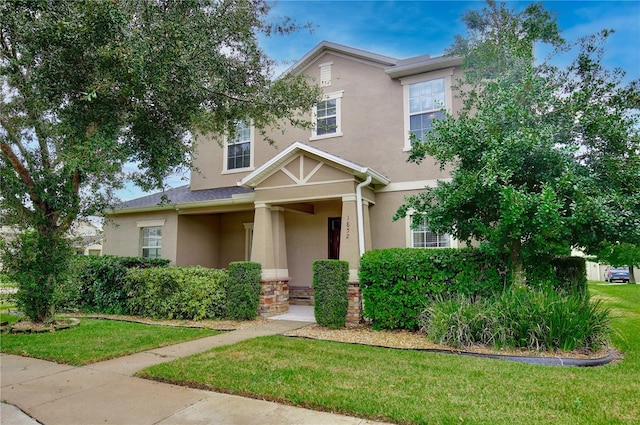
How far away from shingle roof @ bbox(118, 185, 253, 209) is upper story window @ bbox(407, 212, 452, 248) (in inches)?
216

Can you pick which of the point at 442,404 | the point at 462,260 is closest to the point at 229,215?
the point at 462,260

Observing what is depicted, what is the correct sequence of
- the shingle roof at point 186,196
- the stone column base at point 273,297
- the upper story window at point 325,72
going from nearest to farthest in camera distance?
1. the stone column base at point 273,297
2. the upper story window at point 325,72
3. the shingle roof at point 186,196

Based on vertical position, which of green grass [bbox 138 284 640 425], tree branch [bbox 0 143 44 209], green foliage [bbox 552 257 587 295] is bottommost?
green grass [bbox 138 284 640 425]

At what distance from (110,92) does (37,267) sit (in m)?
4.69

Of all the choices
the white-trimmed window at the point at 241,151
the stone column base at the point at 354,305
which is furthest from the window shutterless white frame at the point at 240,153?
the stone column base at the point at 354,305

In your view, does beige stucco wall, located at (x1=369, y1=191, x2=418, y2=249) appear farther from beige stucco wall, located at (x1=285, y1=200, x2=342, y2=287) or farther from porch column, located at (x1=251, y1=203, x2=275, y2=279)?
porch column, located at (x1=251, y1=203, x2=275, y2=279)

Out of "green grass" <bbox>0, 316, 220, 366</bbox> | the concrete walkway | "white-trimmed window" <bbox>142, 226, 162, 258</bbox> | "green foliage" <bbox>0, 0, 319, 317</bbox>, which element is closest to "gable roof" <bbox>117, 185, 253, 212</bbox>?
"white-trimmed window" <bbox>142, 226, 162, 258</bbox>

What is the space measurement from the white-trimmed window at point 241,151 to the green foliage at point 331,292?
21.3 feet

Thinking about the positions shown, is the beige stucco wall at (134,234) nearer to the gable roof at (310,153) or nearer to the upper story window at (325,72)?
the gable roof at (310,153)

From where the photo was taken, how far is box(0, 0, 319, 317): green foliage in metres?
5.33

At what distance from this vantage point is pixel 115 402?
174 inches

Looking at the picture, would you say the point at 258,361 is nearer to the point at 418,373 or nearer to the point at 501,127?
the point at 418,373

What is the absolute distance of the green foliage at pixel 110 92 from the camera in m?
5.33

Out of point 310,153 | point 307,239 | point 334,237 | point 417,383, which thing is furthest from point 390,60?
point 417,383
